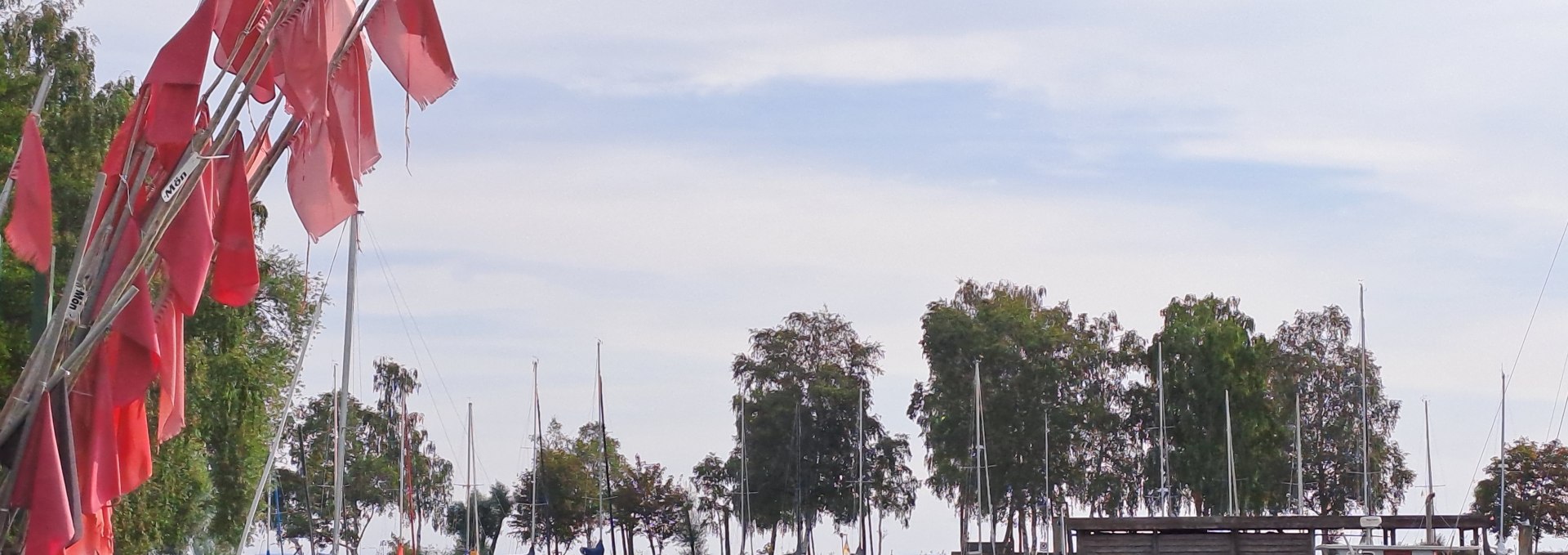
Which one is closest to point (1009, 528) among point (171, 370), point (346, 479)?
point (346, 479)

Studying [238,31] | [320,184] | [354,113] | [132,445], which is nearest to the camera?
[238,31]

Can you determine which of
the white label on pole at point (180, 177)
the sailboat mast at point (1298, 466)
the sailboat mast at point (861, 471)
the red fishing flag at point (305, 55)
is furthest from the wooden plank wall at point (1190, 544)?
the sailboat mast at point (861, 471)

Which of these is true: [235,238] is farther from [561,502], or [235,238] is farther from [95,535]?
[561,502]

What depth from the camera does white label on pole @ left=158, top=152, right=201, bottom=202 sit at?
423 inches

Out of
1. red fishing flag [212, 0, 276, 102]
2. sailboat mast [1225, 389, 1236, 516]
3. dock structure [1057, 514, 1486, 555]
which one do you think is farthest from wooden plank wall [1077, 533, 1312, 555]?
sailboat mast [1225, 389, 1236, 516]

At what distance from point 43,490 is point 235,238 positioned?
1.99m

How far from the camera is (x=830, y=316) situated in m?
79.9

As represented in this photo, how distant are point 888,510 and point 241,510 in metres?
40.0

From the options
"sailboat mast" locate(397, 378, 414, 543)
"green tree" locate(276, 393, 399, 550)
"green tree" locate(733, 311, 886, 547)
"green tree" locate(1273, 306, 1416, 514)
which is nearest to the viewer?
"sailboat mast" locate(397, 378, 414, 543)

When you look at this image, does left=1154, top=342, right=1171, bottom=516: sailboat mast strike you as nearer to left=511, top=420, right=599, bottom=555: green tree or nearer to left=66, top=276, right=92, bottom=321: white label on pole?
left=511, top=420, right=599, bottom=555: green tree

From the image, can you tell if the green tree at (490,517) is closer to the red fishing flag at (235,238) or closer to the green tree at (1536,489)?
the green tree at (1536,489)

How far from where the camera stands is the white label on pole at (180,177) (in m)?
10.7

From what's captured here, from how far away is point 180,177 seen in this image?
10.8 metres

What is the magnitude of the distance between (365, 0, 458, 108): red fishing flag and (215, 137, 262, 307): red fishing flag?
3.65 feet
